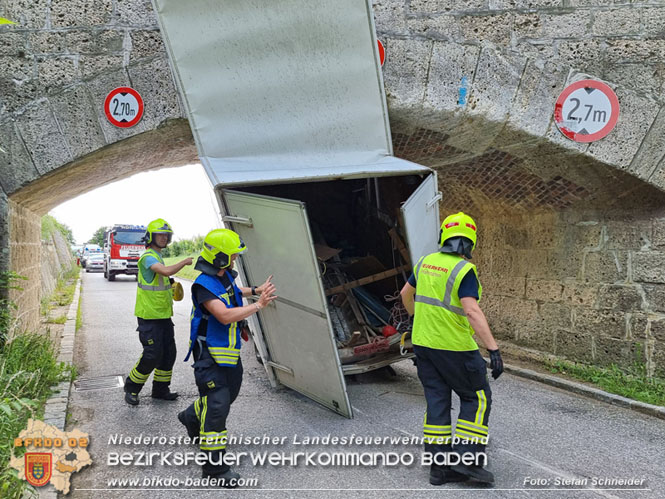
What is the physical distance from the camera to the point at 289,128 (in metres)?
5.24

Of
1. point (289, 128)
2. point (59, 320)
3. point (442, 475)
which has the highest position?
point (289, 128)

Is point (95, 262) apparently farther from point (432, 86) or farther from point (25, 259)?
point (432, 86)

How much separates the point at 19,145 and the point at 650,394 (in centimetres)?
692

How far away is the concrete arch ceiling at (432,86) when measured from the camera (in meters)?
5.57

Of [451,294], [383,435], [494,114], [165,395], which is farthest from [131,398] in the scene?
[494,114]

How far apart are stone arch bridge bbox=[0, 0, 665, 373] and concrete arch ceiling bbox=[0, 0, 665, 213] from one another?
1cm

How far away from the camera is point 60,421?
432 cm

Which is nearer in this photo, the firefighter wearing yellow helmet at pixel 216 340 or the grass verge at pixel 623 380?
the firefighter wearing yellow helmet at pixel 216 340

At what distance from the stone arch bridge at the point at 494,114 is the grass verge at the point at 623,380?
136 millimetres

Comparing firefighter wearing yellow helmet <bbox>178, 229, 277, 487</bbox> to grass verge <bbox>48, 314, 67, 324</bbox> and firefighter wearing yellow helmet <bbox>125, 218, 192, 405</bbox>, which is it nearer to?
firefighter wearing yellow helmet <bbox>125, 218, 192, 405</bbox>

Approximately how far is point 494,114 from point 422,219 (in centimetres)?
201

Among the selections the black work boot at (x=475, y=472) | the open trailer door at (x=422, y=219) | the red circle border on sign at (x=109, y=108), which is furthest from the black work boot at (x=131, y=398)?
the black work boot at (x=475, y=472)

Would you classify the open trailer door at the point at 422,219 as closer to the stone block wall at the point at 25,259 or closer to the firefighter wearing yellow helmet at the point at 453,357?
the firefighter wearing yellow helmet at the point at 453,357

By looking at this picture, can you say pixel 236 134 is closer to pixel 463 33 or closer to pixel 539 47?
pixel 463 33
